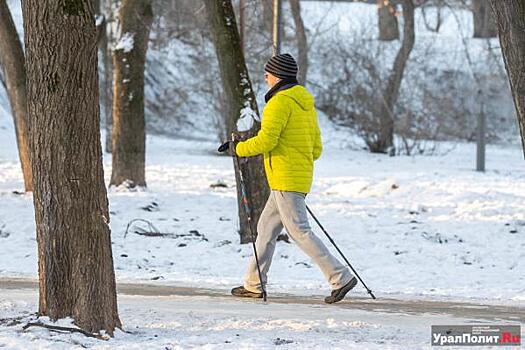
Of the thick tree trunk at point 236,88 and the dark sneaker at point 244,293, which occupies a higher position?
the thick tree trunk at point 236,88

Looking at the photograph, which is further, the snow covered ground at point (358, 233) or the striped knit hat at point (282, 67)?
the snow covered ground at point (358, 233)

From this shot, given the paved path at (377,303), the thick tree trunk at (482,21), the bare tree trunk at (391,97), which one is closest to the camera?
the paved path at (377,303)

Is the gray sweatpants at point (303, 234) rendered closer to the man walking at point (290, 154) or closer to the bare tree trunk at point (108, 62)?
the man walking at point (290, 154)

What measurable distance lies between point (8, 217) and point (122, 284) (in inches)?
165

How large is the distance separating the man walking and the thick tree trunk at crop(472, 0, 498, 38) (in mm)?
23869

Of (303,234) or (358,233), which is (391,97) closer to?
(358,233)

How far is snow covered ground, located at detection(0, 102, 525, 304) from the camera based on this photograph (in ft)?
32.7

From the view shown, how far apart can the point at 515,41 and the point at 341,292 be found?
8.16ft

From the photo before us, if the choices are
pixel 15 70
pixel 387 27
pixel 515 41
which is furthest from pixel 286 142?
pixel 387 27

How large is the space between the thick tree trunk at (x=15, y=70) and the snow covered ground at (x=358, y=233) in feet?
3.08

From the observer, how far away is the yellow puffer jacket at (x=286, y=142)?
7.83 metres

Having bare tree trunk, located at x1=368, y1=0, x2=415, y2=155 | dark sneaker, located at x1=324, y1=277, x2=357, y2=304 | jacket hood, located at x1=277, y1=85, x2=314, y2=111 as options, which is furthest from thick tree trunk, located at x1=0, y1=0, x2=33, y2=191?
bare tree trunk, located at x1=368, y1=0, x2=415, y2=155

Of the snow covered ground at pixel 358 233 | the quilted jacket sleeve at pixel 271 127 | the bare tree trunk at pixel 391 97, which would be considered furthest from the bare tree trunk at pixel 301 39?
the quilted jacket sleeve at pixel 271 127

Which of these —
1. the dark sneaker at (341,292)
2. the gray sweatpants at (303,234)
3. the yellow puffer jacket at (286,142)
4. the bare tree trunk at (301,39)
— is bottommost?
the dark sneaker at (341,292)
